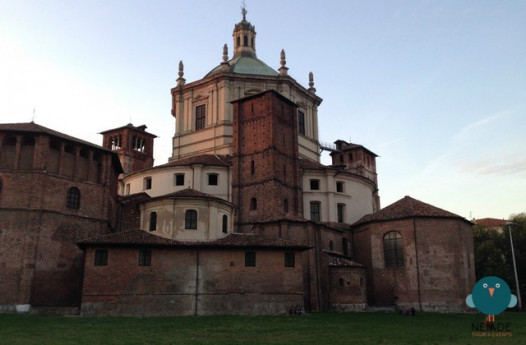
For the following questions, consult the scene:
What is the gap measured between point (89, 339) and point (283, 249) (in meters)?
16.3

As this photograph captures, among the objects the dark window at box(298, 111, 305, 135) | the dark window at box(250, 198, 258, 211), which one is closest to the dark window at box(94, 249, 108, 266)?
the dark window at box(250, 198, 258, 211)

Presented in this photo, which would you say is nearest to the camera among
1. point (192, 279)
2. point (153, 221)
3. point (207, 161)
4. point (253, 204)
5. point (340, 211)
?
point (192, 279)

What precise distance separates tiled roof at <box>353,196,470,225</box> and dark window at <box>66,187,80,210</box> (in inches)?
869

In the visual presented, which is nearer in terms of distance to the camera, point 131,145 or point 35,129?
point 35,129

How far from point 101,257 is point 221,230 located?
7.96 m

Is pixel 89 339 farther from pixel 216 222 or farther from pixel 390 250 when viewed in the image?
pixel 390 250

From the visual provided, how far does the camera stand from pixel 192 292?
31250 mm

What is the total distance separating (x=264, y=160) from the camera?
135 ft

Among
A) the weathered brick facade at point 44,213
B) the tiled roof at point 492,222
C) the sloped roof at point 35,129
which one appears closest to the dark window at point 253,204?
the weathered brick facade at point 44,213

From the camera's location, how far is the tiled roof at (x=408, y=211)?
39.3m

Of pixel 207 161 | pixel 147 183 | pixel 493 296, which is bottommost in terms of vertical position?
pixel 493 296

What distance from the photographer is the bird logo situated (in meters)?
15.7

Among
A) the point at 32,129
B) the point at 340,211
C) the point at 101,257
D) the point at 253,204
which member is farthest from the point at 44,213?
the point at 340,211

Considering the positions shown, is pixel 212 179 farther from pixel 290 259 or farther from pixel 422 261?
pixel 422 261
